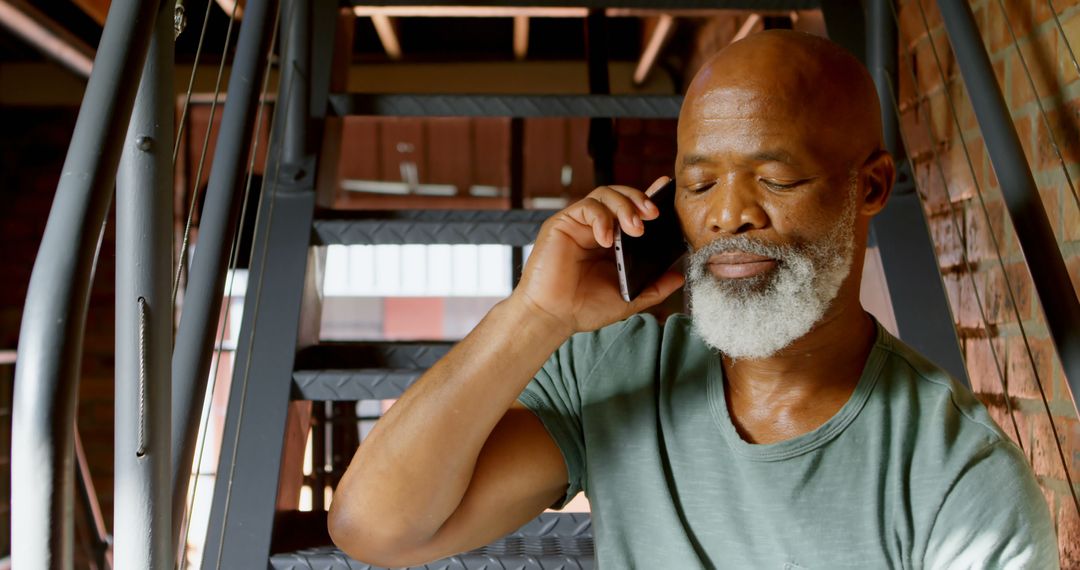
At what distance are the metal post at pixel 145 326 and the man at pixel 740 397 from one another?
24cm

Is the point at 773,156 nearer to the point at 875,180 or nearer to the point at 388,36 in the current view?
the point at 875,180

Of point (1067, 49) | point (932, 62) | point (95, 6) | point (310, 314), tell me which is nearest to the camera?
point (1067, 49)

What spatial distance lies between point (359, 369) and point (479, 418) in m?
0.69

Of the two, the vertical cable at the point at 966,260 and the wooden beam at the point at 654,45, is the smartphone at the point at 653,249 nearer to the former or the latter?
the vertical cable at the point at 966,260

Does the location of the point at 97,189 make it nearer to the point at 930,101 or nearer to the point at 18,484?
the point at 18,484

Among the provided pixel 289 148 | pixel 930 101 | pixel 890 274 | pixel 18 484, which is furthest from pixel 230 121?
pixel 930 101

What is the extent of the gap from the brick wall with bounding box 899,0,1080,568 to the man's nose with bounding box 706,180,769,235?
1.40 ft

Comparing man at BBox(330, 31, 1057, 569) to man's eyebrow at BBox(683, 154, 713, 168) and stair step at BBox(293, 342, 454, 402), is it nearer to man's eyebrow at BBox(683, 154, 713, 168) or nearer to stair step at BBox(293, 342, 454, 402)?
man's eyebrow at BBox(683, 154, 713, 168)

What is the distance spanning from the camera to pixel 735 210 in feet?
3.27

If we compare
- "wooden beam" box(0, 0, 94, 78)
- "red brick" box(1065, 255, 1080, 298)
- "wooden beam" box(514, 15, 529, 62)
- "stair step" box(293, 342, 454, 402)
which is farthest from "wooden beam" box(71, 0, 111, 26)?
"red brick" box(1065, 255, 1080, 298)

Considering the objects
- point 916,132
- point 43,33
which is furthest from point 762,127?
point 43,33

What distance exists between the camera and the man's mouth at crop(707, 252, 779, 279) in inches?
39.3

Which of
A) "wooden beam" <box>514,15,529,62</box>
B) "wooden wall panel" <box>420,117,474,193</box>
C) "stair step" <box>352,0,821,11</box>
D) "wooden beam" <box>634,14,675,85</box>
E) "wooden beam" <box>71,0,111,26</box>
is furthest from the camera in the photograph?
"wooden wall panel" <box>420,117,474,193</box>

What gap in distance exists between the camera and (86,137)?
0.75 metres
